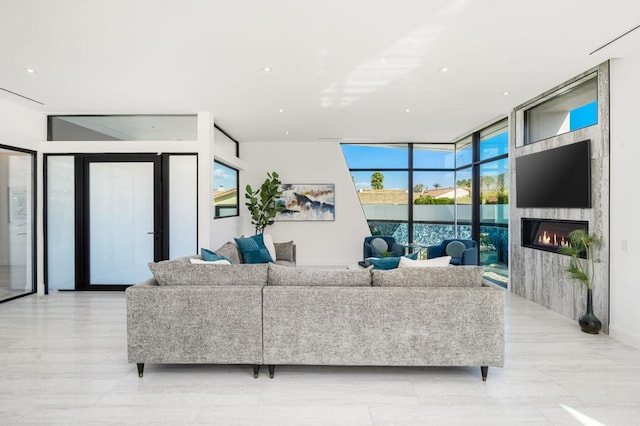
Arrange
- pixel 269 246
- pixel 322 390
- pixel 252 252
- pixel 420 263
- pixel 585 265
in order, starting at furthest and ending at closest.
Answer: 1. pixel 269 246
2. pixel 252 252
3. pixel 585 265
4. pixel 420 263
5. pixel 322 390

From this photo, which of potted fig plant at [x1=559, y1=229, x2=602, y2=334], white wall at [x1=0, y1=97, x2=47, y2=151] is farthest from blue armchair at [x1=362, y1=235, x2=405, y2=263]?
white wall at [x1=0, y1=97, x2=47, y2=151]

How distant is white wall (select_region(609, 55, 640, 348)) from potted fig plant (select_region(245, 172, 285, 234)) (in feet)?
19.3

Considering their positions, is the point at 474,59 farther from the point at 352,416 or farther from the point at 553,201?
the point at 352,416

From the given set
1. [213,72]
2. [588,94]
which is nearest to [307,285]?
[213,72]

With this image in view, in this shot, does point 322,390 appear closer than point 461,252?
Yes

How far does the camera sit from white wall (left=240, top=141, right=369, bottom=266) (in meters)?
8.38

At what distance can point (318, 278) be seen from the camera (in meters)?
2.93

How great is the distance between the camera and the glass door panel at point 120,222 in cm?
583

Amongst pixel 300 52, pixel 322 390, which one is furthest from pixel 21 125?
pixel 322 390

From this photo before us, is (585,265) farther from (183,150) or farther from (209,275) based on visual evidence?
(183,150)

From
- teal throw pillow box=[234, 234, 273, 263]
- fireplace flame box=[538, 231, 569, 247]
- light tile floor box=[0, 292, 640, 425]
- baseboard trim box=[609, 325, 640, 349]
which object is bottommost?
light tile floor box=[0, 292, 640, 425]

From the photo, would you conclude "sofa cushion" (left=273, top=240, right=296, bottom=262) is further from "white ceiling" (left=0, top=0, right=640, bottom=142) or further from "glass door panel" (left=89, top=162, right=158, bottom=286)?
"white ceiling" (left=0, top=0, right=640, bottom=142)

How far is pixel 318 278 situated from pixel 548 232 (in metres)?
3.66

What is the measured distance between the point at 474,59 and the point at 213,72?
9.26 ft
